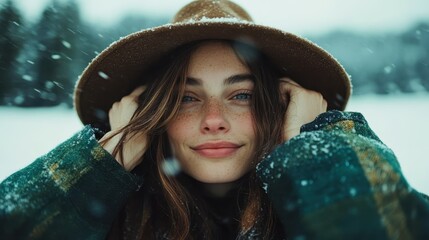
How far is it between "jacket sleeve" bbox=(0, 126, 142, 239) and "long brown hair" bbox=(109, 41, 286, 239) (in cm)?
15

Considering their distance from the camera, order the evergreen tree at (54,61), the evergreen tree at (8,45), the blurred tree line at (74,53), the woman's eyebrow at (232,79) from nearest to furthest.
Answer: the woman's eyebrow at (232,79), the evergreen tree at (8,45), the blurred tree line at (74,53), the evergreen tree at (54,61)

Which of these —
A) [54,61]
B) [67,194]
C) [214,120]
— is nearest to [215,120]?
[214,120]

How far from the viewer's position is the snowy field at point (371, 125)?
181 inches

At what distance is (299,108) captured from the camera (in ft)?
5.91

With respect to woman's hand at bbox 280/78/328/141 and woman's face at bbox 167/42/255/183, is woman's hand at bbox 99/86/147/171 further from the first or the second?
woman's hand at bbox 280/78/328/141

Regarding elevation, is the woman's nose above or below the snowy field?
above

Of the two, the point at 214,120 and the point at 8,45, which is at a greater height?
the point at 214,120

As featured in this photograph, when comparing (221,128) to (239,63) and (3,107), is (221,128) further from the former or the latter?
(3,107)

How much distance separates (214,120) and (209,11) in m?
0.51

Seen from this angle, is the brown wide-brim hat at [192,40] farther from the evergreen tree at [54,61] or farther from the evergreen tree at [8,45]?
the evergreen tree at [54,61]

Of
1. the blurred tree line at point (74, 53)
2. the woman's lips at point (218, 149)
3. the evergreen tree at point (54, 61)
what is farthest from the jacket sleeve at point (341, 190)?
the evergreen tree at point (54, 61)

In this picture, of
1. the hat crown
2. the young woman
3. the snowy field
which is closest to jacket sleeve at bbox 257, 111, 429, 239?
the young woman

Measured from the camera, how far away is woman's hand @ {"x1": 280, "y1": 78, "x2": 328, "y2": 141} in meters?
1.77

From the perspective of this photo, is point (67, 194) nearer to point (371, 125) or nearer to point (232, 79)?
point (232, 79)
